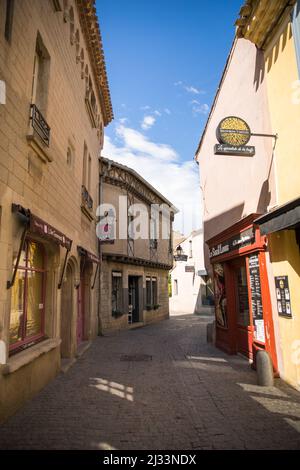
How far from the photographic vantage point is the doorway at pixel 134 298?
652 inches

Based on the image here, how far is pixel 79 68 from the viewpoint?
9.17 m

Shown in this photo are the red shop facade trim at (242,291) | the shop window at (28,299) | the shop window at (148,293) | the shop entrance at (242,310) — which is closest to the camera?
the shop window at (28,299)

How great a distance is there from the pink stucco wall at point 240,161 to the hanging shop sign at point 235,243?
64cm

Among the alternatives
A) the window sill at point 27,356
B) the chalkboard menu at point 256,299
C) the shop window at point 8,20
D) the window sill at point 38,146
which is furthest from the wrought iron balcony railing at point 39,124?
the chalkboard menu at point 256,299

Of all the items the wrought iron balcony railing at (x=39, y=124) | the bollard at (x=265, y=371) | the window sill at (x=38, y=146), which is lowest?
the bollard at (x=265, y=371)

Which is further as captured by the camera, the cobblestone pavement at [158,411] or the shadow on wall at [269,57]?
the shadow on wall at [269,57]

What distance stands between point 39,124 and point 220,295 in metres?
7.08

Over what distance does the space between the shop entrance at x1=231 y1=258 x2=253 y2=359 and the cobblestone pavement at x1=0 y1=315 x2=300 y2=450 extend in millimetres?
570

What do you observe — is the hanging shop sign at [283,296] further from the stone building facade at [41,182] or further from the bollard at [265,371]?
the stone building facade at [41,182]

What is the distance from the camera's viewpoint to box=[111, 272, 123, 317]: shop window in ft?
46.6

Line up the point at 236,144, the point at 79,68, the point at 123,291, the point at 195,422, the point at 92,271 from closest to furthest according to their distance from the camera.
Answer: the point at 195,422
the point at 236,144
the point at 79,68
the point at 92,271
the point at 123,291
